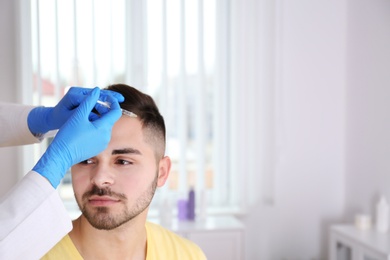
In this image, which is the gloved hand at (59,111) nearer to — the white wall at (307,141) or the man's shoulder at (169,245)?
the man's shoulder at (169,245)

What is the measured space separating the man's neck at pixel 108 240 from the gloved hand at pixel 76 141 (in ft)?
0.93

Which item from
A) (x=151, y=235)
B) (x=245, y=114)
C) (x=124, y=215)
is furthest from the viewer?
(x=245, y=114)

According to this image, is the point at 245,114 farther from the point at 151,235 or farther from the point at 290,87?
the point at 151,235

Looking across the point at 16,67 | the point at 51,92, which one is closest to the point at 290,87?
the point at 51,92

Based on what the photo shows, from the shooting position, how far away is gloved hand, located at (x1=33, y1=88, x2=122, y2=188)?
0.97 meters

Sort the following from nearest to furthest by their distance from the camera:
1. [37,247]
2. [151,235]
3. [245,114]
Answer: [37,247] → [151,235] → [245,114]

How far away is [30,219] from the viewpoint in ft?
2.94

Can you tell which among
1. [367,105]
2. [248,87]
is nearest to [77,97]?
[248,87]

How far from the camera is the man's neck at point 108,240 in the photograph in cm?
125

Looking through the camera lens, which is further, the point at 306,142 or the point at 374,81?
the point at 306,142

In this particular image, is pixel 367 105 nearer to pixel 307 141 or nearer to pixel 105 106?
pixel 307 141

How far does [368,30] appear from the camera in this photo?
8.79 feet

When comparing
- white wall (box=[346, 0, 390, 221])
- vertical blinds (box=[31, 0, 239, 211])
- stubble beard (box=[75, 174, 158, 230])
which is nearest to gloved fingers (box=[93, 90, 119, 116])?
stubble beard (box=[75, 174, 158, 230])

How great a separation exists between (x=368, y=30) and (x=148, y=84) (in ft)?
4.42
